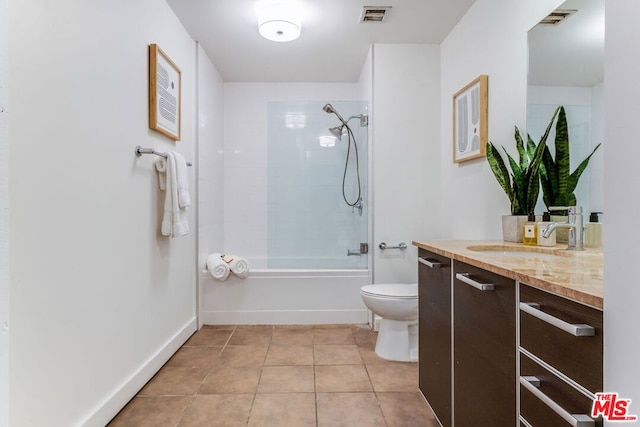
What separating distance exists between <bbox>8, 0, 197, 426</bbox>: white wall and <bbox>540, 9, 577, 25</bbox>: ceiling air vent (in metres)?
2.03

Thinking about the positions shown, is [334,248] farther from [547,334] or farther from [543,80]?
[547,334]

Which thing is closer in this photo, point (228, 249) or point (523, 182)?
point (523, 182)

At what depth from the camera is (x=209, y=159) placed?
10.3ft

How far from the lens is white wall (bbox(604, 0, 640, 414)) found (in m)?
0.56

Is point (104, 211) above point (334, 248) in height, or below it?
above

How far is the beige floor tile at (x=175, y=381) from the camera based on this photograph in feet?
6.12

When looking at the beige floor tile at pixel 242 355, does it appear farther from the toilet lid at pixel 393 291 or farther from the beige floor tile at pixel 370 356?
the toilet lid at pixel 393 291

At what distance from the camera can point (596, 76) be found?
1.36 metres

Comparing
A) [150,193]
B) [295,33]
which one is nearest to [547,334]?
[150,193]

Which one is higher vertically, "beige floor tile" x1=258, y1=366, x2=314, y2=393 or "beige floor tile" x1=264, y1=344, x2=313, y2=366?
"beige floor tile" x1=264, y1=344, x2=313, y2=366

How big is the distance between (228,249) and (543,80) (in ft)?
10.2

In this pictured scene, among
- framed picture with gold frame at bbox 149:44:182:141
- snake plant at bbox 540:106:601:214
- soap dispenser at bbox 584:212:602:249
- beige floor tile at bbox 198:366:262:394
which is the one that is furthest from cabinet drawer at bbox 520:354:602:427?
framed picture with gold frame at bbox 149:44:182:141

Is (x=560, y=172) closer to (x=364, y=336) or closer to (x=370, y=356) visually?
(x=370, y=356)

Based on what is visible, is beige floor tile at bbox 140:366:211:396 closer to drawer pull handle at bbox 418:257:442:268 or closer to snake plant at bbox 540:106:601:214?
drawer pull handle at bbox 418:257:442:268
